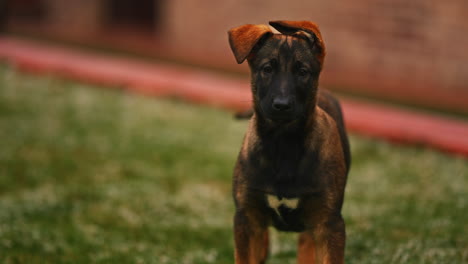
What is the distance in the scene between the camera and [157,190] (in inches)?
265

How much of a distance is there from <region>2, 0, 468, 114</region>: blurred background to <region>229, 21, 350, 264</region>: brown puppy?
678 cm

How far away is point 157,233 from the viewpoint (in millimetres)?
5629

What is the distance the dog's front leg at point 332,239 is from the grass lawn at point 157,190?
4.44ft

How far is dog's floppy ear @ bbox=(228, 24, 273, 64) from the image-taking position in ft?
12.0

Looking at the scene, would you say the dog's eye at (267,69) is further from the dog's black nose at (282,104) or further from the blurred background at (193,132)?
the blurred background at (193,132)

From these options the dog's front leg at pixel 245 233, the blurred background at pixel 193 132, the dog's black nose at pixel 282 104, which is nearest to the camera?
the dog's black nose at pixel 282 104

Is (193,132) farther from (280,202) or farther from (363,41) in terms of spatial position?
(280,202)

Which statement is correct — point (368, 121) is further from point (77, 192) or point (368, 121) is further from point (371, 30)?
point (77, 192)

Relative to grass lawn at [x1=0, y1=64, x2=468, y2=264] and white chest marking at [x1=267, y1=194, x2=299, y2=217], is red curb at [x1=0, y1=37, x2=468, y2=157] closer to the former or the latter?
grass lawn at [x1=0, y1=64, x2=468, y2=264]

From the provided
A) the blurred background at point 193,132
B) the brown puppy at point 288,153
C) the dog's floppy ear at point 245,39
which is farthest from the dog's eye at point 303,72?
the blurred background at point 193,132

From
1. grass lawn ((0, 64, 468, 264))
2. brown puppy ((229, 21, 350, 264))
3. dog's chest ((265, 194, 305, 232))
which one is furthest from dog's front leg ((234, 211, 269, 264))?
grass lawn ((0, 64, 468, 264))

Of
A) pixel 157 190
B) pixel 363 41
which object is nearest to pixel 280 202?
pixel 157 190

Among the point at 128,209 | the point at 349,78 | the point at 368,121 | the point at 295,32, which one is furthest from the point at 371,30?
the point at 295,32

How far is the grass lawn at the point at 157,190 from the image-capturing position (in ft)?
17.2
